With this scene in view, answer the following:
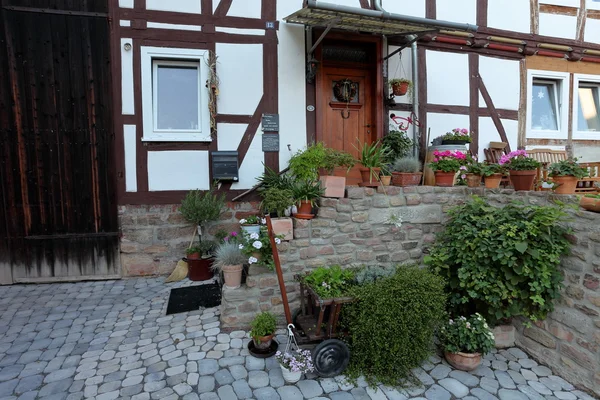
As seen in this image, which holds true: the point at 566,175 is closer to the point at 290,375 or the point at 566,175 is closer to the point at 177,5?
the point at 290,375

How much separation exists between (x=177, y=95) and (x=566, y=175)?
442 centimetres

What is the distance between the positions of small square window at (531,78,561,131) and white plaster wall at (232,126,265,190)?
4849mm

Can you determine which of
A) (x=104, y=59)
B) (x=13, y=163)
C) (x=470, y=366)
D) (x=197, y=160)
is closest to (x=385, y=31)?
(x=197, y=160)

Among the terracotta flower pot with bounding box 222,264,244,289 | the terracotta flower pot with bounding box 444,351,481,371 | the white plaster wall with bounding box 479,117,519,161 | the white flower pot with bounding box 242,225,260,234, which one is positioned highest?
the white plaster wall with bounding box 479,117,519,161

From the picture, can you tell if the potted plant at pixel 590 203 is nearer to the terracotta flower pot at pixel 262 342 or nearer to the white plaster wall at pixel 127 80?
the terracotta flower pot at pixel 262 342

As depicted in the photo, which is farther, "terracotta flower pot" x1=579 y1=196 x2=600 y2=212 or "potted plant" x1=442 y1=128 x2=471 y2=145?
"potted plant" x1=442 y1=128 x2=471 y2=145

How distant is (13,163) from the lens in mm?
3959

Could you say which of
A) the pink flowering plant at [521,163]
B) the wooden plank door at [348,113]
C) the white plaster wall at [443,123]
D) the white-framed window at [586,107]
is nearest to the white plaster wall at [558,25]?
the white-framed window at [586,107]

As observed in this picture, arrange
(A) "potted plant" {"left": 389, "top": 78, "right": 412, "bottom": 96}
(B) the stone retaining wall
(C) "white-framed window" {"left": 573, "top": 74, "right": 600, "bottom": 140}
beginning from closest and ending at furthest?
1. (B) the stone retaining wall
2. (A) "potted plant" {"left": 389, "top": 78, "right": 412, "bottom": 96}
3. (C) "white-framed window" {"left": 573, "top": 74, "right": 600, "bottom": 140}

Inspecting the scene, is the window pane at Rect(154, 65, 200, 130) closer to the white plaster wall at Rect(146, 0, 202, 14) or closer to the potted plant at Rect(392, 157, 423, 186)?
Answer: the white plaster wall at Rect(146, 0, 202, 14)

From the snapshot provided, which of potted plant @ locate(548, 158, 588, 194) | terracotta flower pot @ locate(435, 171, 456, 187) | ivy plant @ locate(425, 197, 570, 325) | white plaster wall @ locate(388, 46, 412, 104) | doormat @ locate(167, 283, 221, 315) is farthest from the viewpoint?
white plaster wall @ locate(388, 46, 412, 104)

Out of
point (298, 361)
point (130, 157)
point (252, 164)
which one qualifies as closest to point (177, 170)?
point (130, 157)

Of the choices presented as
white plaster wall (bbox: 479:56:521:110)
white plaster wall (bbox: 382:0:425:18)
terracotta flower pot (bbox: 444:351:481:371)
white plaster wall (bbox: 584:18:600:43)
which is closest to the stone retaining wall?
terracotta flower pot (bbox: 444:351:481:371)

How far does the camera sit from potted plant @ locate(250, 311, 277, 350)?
261 cm
